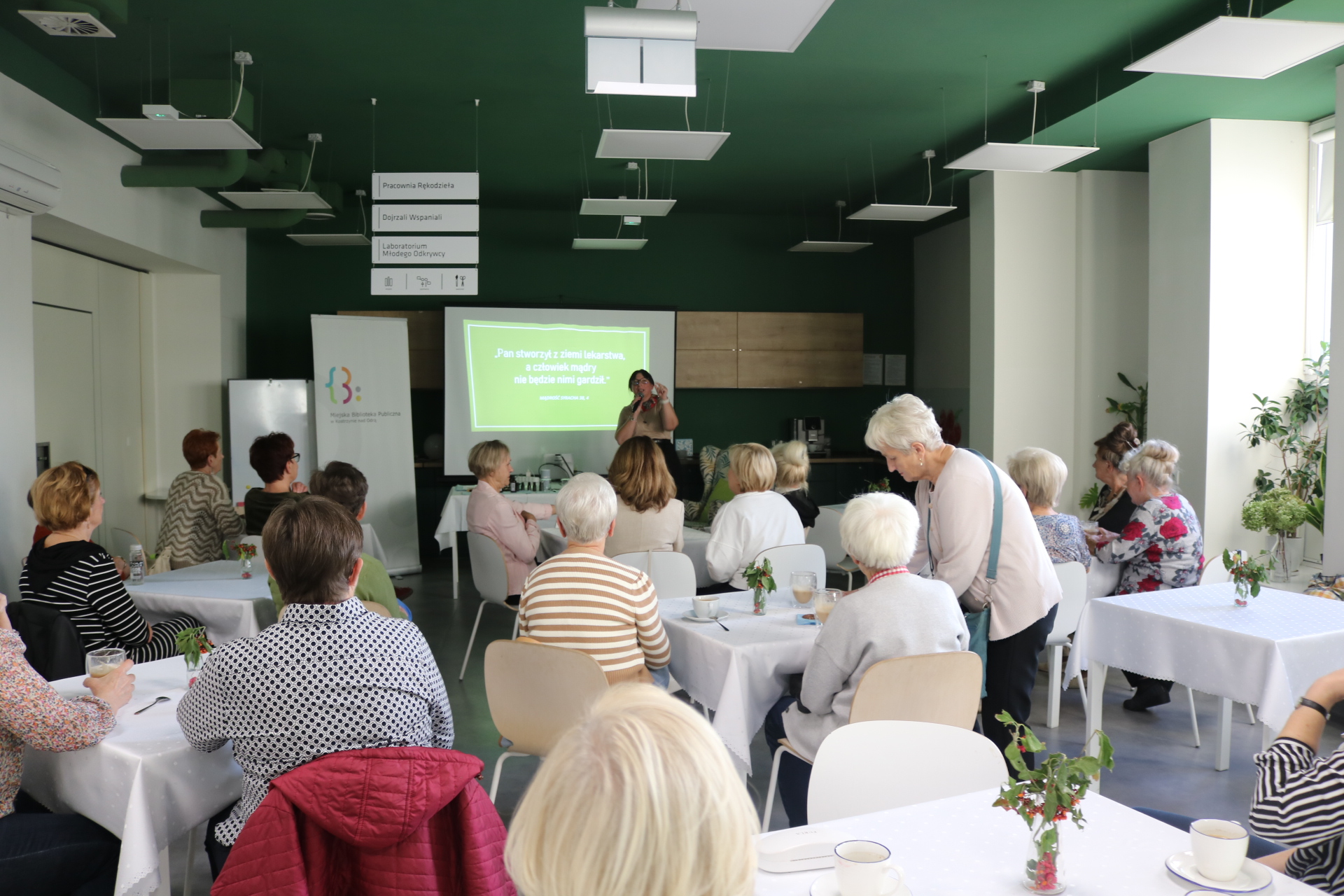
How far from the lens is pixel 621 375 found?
934cm

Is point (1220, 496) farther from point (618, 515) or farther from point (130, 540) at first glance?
point (130, 540)

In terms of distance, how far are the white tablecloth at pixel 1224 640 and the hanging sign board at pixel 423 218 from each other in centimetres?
401

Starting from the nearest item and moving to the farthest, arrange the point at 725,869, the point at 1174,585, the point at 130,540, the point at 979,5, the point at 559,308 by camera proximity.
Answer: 1. the point at 725,869
2. the point at 1174,585
3. the point at 979,5
4. the point at 130,540
5. the point at 559,308

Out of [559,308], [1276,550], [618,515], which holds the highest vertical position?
[559,308]

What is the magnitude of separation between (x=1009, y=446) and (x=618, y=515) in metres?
3.88

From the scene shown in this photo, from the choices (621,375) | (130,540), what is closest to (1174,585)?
(130,540)

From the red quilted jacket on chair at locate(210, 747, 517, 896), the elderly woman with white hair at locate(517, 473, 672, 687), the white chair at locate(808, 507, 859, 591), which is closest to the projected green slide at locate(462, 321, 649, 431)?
the white chair at locate(808, 507, 859, 591)

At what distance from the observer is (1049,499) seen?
4238 mm

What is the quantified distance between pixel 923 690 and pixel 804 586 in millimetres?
992

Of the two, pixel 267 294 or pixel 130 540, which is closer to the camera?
pixel 130 540

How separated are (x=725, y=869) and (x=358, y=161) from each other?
7.42 m

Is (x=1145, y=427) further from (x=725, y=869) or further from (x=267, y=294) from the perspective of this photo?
(x=267, y=294)

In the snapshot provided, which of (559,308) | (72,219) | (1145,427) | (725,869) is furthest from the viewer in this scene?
(559,308)

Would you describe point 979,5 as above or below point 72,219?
above
